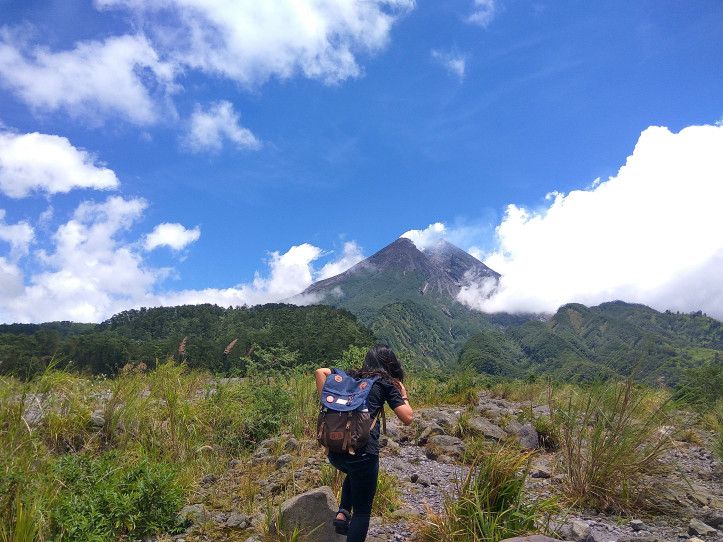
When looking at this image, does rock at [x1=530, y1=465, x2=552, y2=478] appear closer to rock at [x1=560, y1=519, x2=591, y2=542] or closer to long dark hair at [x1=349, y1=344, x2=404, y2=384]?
rock at [x1=560, y1=519, x2=591, y2=542]

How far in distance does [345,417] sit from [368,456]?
420 millimetres

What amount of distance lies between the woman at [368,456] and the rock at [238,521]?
1.22 metres

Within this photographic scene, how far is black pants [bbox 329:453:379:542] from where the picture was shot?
3738 mm

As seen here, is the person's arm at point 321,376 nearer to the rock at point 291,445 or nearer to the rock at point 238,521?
the rock at point 238,521

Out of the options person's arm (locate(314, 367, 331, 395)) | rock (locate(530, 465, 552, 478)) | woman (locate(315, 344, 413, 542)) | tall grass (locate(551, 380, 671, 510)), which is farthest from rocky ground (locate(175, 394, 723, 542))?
person's arm (locate(314, 367, 331, 395))

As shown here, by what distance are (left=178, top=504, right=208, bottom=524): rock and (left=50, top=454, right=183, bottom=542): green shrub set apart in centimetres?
10

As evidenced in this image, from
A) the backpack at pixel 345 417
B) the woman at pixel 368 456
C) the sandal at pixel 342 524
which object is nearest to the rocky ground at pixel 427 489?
the sandal at pixel 342 524

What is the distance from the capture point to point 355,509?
3789mm

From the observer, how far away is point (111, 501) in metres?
4.16

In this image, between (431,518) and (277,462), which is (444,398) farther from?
(431,518)

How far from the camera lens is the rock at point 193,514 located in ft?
15.4

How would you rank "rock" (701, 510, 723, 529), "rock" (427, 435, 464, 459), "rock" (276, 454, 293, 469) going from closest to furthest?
"rock" (701, 510, 723, 529) < "rock" (276, 454, 293, 469) < "rock" (427, 435, 464, 459)

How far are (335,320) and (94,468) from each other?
78132 mm

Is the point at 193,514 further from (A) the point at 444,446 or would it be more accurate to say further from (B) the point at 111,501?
(A) the point at 444,446
